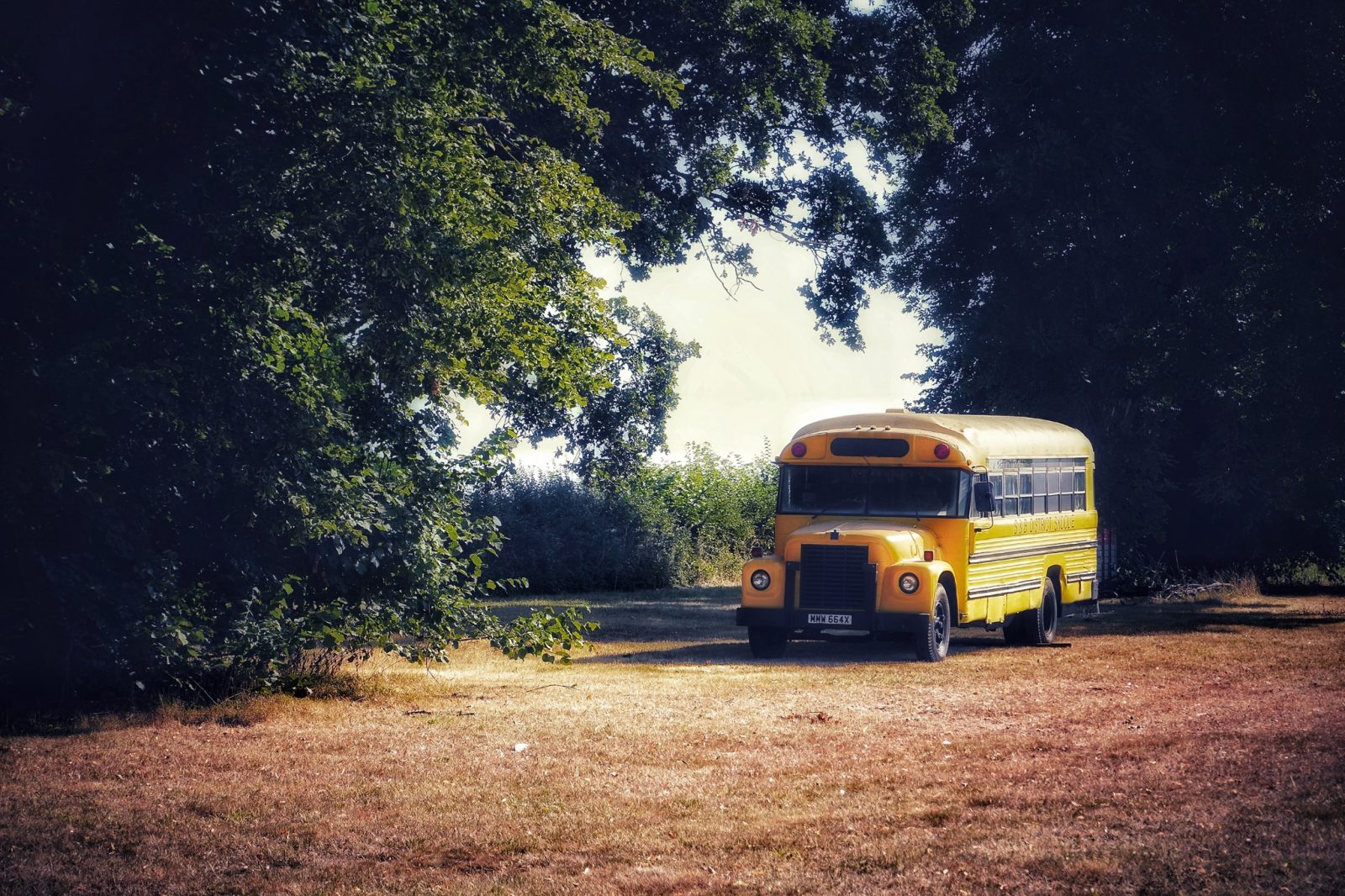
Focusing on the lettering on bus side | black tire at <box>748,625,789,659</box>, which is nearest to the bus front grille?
black tire at <box>748,625,789,659</box>

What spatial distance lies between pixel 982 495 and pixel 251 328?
33.5 ft

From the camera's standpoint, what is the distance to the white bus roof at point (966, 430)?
18609 mm

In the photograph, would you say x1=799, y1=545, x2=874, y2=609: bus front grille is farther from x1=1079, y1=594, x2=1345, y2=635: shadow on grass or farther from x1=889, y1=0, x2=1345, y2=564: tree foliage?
x1=889, y1=0, x2=1345, y2=564: tree foliage

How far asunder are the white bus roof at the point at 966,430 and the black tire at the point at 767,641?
2.73m

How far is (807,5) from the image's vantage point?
1055 inches

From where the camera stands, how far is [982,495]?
18.5 meters

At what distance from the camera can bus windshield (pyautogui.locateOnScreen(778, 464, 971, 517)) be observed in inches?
722

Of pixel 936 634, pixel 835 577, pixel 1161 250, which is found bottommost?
pixel 936 634

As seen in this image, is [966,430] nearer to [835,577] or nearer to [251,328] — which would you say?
[835,577]

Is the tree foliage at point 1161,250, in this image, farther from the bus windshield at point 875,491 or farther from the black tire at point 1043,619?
the bus windshield at point 875,491

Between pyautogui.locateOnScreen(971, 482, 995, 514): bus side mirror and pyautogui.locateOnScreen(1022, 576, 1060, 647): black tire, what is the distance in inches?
119

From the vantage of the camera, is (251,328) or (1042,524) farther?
(1042,524)

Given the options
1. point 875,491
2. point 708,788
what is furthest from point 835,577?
point 708,788

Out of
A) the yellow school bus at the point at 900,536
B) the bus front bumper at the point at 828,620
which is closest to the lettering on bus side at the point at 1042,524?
the yellow school bus at the point at 900,536
